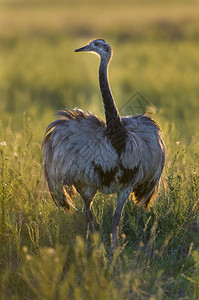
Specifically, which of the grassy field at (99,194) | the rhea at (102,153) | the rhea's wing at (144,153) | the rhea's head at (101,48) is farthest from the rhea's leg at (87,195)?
the rhea's head at (101,48)

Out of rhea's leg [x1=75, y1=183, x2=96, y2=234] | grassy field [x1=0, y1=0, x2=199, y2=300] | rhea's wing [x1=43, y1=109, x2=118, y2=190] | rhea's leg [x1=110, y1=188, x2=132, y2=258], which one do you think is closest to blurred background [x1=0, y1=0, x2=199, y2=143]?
grassy field [x1=0, y1=0, x2=199, y2=300]

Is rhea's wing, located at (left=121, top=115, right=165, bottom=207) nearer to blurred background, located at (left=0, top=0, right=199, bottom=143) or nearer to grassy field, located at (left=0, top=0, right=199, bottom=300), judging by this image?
grassy field, located at (left=0, top=0, right=199, bottom=300)

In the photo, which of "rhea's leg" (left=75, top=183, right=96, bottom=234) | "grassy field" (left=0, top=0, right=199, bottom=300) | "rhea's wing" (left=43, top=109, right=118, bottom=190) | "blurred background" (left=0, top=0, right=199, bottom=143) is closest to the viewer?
"grassy field" (left=0, top=0, right=199, bottom=300)

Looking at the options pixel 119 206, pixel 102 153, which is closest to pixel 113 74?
pixel 119 206

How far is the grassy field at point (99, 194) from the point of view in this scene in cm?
333

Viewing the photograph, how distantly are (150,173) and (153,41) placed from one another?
1484 centimetres

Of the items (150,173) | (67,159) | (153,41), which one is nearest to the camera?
(67,159)

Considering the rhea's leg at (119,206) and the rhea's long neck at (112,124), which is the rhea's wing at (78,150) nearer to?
the rhea's long neck at (112,124)

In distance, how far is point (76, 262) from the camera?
368cm

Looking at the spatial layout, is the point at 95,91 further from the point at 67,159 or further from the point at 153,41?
the point at 153,41

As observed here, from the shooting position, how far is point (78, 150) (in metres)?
3.89

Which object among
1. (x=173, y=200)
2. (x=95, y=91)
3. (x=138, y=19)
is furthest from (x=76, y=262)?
(x=138, y=19)

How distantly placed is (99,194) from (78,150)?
2.35ft

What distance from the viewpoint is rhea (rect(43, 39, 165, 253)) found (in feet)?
12.7
